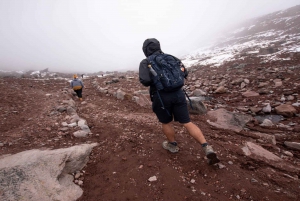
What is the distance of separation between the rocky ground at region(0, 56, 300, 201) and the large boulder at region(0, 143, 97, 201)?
0.20 metres

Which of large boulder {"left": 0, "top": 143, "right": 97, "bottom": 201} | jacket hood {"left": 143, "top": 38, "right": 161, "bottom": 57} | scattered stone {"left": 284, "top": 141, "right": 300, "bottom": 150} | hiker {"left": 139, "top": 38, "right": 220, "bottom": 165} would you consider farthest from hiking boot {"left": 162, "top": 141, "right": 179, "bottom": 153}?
scattered stone {"left": 284, "top": 141, "right": 300, "bottom": 150}

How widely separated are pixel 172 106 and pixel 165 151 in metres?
1.07

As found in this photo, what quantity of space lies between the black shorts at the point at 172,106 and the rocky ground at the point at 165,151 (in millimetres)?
850

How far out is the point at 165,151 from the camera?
12.0 ft

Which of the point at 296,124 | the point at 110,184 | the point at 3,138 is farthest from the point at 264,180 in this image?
the point at 3,138

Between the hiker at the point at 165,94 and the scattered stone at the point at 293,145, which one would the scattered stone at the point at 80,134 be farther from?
the scattered stone at the point at 293,145

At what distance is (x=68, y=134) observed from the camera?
440 cm

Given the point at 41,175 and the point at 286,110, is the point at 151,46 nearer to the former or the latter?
the point at 41,175

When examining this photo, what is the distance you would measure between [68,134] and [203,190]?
338 cm

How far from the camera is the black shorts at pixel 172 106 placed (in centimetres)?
305

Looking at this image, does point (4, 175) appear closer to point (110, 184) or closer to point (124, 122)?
point (110, 184)

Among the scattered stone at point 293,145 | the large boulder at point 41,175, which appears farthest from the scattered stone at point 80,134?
the scattered stone at point 293,145

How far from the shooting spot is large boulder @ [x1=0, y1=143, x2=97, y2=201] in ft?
8.19

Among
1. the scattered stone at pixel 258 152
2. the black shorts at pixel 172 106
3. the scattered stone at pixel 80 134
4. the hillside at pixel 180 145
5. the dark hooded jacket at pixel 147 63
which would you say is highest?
the dark hooded jacket at pixel 147 63
